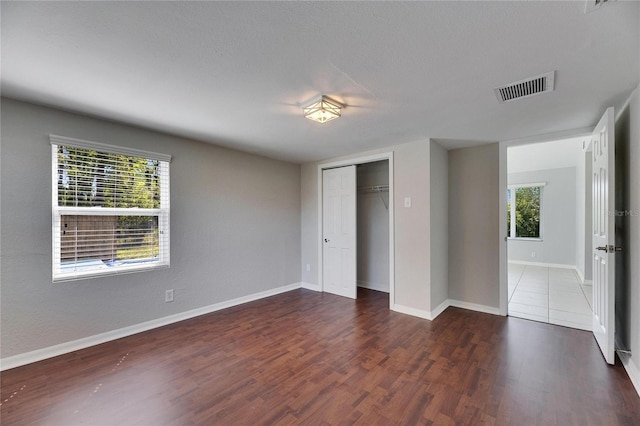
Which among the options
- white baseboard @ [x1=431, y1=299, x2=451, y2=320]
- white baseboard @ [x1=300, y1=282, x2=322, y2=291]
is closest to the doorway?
white baseboard @ [x1=431, y1=299, x2=451, y2=320]

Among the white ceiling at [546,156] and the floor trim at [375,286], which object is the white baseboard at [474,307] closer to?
the floor trim at [375,286]

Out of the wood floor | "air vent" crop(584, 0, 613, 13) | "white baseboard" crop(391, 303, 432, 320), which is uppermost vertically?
"air vent" crop(584, 0, 613, 13)

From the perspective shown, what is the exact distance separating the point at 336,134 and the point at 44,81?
2585mm

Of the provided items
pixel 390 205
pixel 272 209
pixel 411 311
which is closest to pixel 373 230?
pixel 390 205

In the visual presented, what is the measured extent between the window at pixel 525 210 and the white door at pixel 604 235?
4772 millimetres

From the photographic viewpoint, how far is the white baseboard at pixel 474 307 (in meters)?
3.51

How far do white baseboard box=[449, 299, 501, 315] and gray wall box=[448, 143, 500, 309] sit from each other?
4 centimetres

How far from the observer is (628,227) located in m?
2.30

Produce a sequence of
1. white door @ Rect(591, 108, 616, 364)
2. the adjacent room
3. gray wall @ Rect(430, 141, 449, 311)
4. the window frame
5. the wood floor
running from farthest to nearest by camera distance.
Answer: the window frame → gray wall @ Rect(430, 141, 449, 311) → white door @ Rect(591, 108, 616, 364) → the wood floor → the adjacent room

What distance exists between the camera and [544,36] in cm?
147

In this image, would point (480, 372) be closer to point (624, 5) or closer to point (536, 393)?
point (536, 393)

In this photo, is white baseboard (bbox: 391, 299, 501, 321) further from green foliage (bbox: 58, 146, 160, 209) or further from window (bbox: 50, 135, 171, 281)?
green foliage (bbox: 58, 146, 160, 209)

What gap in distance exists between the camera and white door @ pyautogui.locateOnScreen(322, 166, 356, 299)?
4.32 metres

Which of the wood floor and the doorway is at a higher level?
the doorway
